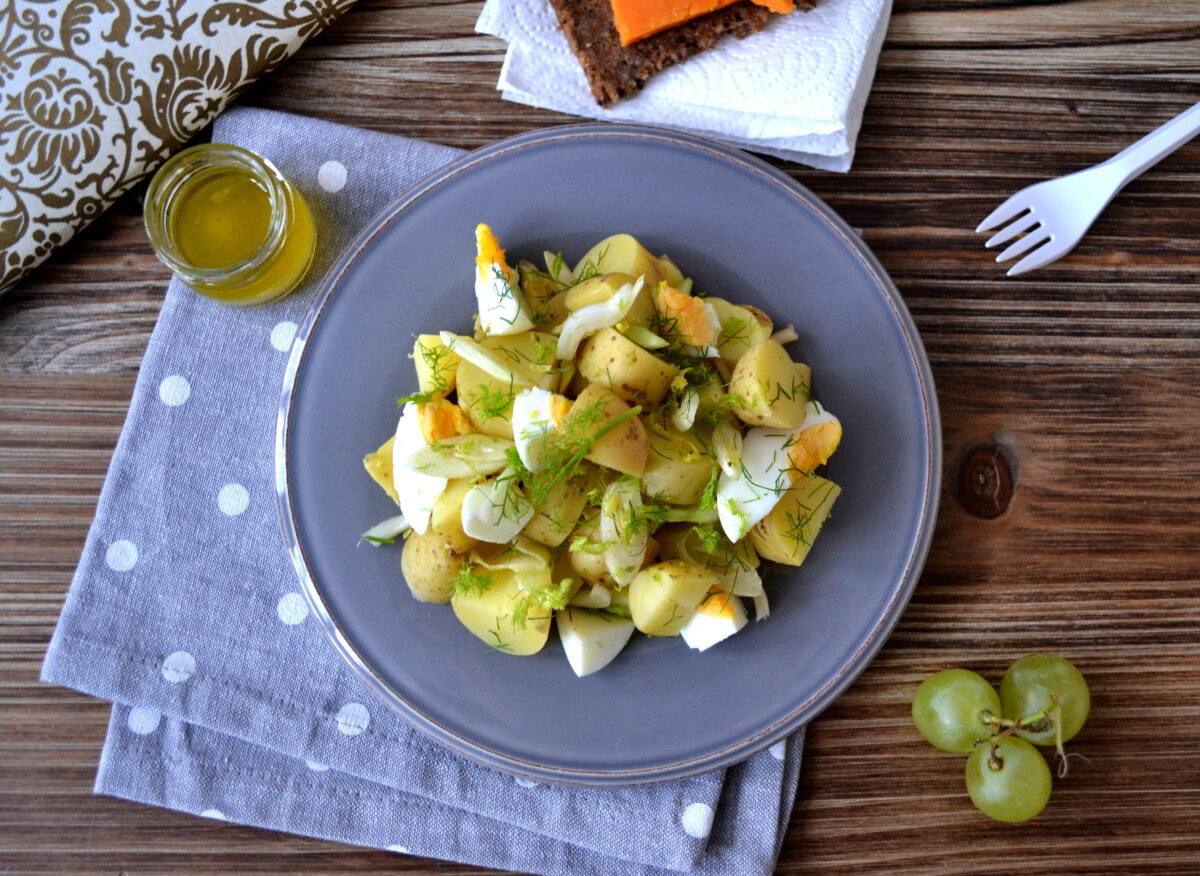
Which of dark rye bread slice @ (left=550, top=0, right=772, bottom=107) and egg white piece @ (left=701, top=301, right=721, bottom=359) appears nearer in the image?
egg white piece @ (left=701, top=301, right=721, bottom=359)

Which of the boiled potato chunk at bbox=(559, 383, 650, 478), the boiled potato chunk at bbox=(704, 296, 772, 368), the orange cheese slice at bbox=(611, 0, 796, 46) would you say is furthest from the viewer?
the orange cheese slice at bbox=(611, 0, 796, 46)

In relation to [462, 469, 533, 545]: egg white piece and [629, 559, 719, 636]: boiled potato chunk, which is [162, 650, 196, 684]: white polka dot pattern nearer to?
[462, 469, 533, 545]: egg white piece

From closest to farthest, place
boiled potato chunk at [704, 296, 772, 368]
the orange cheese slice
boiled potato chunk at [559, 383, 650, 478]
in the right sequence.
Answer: boiled potato chunk at [559, 383, 650, 478] < boiled potato chunk at [704, 296, 772, 368] < the orange cheese slice

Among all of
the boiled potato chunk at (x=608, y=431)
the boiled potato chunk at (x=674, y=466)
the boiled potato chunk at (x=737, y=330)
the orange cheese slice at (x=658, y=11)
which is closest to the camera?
the boiled potato chunk at (x=608, y=431)

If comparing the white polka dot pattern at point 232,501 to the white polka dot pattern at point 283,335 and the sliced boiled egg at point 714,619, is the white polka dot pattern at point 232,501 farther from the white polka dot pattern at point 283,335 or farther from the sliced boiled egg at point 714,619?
the sliced boiled egg at point 714,619

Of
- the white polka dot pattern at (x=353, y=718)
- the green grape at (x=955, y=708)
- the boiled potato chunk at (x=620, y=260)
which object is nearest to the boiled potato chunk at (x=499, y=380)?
the boiled potato chunk at (x=620, y=260)

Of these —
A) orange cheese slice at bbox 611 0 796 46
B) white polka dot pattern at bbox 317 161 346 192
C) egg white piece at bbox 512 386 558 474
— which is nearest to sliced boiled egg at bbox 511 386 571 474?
egg white piece at bbox 512 386 558 474
